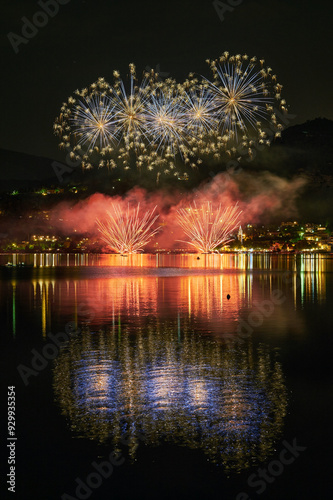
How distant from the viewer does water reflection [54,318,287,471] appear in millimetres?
9656

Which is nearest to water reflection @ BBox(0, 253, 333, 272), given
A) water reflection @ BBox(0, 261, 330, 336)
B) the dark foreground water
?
water reflection @ BBox(0, 261, 330, 336)

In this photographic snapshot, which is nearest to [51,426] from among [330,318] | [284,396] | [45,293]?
[284,396]

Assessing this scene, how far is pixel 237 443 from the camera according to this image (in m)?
9.38

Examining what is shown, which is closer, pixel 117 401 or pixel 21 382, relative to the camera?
pixel 117 401

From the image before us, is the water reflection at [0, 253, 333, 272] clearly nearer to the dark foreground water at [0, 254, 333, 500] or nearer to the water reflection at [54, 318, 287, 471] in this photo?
the dark foreground water at [0, 254, 333, 500]

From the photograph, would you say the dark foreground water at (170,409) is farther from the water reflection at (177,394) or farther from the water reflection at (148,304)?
the water reflection at (148,304)

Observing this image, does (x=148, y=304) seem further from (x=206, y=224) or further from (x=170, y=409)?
(x=206, y=224)

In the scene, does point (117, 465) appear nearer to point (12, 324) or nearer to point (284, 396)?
point (284, 396)

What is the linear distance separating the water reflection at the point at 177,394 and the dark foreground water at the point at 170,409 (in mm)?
28

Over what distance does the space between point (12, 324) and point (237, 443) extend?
1510 cm

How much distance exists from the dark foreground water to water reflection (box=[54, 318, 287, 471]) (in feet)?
→ 0.09

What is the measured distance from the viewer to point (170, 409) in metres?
11.1

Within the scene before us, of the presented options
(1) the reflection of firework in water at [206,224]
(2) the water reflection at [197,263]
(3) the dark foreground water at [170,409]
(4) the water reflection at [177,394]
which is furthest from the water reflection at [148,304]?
(1) the reflection of firework in water at [206,224]

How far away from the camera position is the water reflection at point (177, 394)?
9656 millimetres
